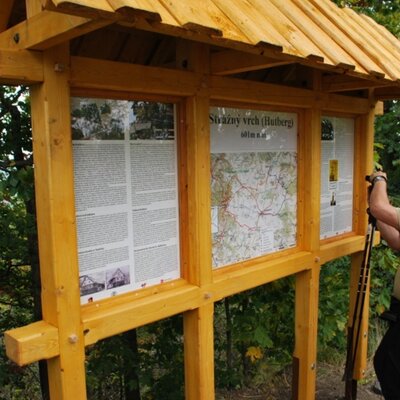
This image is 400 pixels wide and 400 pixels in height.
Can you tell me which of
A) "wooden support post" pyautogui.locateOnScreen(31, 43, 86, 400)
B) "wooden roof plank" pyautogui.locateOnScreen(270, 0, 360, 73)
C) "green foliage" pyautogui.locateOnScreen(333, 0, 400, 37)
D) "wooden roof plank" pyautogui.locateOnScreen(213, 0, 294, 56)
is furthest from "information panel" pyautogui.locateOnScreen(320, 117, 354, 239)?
"green foliage" pyautogui.locateOnScreen(333, 0, 400, 37)

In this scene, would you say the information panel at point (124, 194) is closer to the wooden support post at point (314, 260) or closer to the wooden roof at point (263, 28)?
the wooden roof at point (263, 28)

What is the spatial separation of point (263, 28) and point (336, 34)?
85 cm

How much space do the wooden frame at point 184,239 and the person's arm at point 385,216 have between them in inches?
16.5

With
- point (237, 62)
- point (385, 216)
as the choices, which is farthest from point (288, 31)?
point (385, 216)

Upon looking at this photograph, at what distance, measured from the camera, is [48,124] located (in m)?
1.88

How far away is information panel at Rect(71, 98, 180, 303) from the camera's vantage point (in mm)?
2102

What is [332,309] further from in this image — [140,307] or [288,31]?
[288,31]

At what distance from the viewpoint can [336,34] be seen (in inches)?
102

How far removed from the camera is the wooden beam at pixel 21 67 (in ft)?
5.88

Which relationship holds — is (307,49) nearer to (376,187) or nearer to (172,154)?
(172,154)

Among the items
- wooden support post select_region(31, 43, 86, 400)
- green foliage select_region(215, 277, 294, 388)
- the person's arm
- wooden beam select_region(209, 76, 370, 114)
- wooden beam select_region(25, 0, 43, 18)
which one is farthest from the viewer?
green foliage select_region(215, 277, 294, 388)

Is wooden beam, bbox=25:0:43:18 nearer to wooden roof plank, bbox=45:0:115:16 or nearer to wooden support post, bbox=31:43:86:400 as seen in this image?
wooden support post, bbox=31:43:86:400

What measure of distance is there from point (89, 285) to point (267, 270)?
4.24 ft

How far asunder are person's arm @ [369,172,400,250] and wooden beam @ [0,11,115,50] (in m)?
2.22
